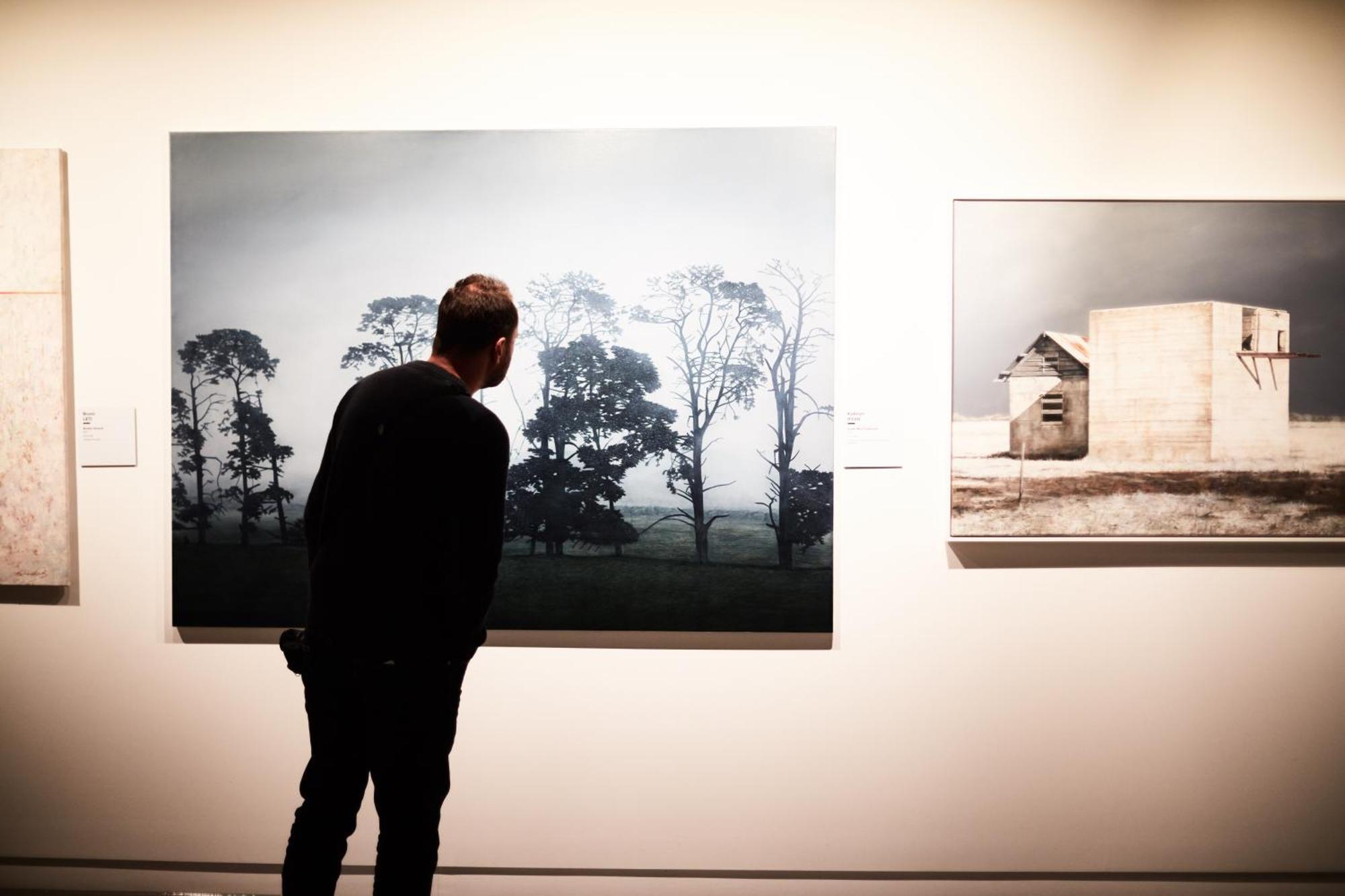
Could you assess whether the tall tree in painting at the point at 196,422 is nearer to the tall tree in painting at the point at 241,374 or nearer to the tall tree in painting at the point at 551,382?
the tall tree in painting at the point at 241,374

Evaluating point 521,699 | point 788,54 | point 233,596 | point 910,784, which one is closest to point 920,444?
point 910,784

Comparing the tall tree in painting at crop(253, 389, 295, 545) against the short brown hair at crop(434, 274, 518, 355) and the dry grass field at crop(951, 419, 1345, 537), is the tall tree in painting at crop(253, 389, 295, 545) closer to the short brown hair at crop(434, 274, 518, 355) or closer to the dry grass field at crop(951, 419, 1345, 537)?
the short brown hair at crop(434, 274, 518, 355)

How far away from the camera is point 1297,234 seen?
7.03 feet

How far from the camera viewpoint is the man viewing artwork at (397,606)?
5.24ft

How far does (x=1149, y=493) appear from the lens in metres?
2.14

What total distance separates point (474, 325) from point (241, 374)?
93cm

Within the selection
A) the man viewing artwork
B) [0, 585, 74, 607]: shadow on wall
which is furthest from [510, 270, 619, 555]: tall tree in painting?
[0, 585, 74, 607]: shadow on wall

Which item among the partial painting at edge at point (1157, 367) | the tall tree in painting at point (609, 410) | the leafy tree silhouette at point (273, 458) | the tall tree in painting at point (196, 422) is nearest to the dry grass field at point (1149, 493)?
the partial painting at edge at point (1157, 367)

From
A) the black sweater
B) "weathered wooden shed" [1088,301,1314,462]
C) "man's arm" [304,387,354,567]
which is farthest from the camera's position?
"weathered wooden shed" [1088,301,1314,462]

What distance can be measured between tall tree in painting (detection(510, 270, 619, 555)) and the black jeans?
59 centimetres

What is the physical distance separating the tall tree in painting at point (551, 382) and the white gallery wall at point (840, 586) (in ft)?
0.91

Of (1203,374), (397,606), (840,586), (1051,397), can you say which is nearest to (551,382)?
(397,606)

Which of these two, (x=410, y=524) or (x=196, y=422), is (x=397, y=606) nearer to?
(x=410, y=524)

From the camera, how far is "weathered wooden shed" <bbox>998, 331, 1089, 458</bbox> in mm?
2143
